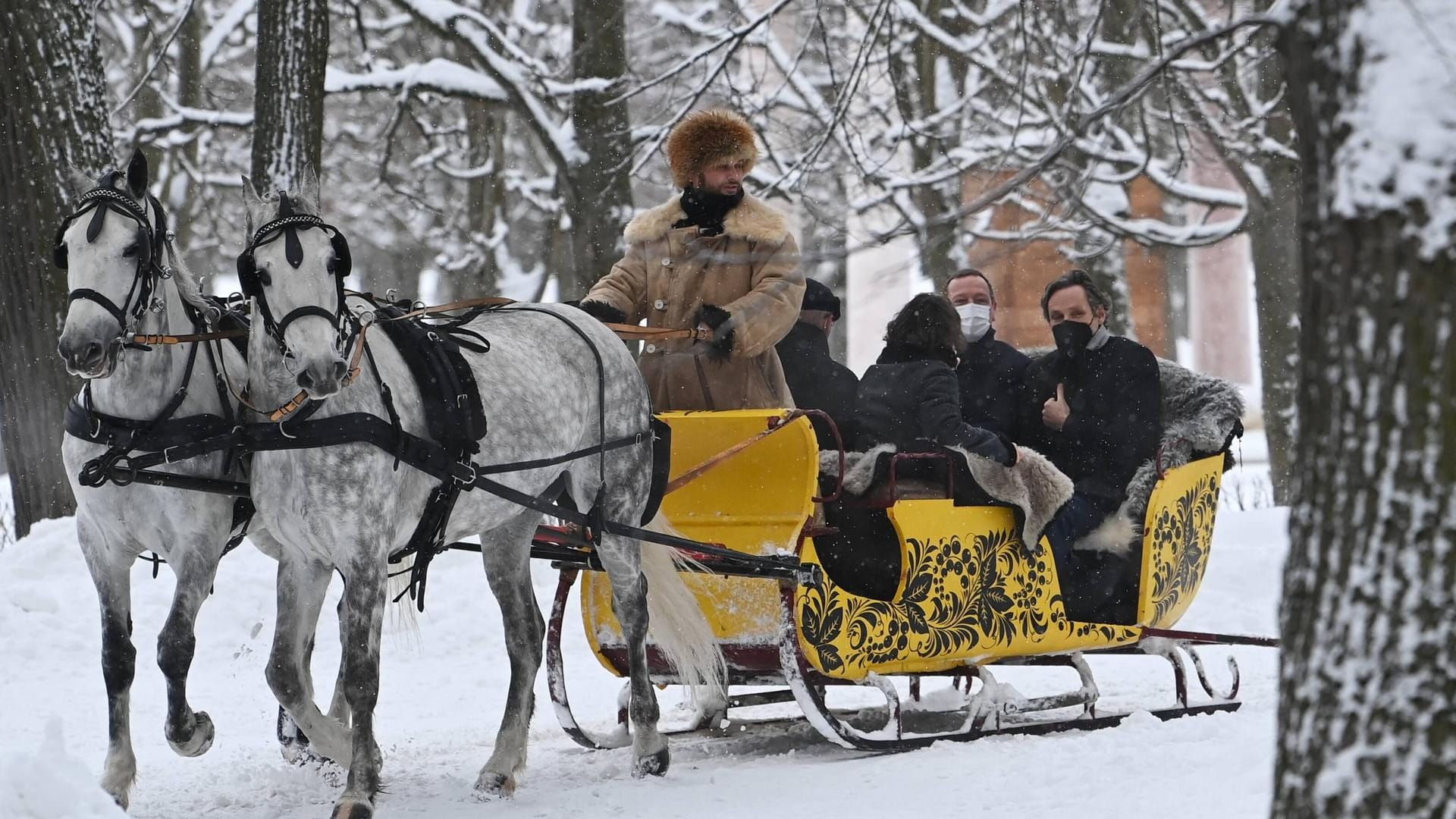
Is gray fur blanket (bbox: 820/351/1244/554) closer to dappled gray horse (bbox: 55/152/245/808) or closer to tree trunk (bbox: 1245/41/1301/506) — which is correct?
dappled gray horse (bbox: 55/152/245/808)

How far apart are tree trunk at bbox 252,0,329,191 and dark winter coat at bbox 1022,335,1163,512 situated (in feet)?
14.7

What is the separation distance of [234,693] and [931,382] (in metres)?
3.59

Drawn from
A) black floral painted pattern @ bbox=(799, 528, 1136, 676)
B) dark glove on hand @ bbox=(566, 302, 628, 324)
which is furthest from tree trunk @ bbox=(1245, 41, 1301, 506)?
dark glove on hand @ bbox=(566, 302, 628, 324)

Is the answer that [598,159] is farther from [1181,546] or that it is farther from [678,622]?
[678,622]

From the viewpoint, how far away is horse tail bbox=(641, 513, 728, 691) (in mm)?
5477

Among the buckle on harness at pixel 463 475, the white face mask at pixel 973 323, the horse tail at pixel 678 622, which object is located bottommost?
the horse tail at pixel 678 622

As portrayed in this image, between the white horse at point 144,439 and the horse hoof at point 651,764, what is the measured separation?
138cm

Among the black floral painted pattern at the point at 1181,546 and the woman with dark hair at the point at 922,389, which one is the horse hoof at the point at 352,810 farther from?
the black floral painted pattern at the point at 1181,546

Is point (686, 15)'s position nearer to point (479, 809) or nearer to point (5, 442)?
point (5, 442)

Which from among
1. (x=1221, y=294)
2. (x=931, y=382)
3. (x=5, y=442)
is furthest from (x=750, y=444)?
(x=1221, y=294)

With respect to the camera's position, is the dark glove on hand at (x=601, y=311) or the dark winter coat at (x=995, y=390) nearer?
the dark glove on hand at (x=601, y=311)

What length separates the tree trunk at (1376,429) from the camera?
2.53 metres

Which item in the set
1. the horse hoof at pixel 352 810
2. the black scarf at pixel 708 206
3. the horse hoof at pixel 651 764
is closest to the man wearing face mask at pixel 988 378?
the black scarf at pixel 708 206

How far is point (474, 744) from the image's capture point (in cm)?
612
